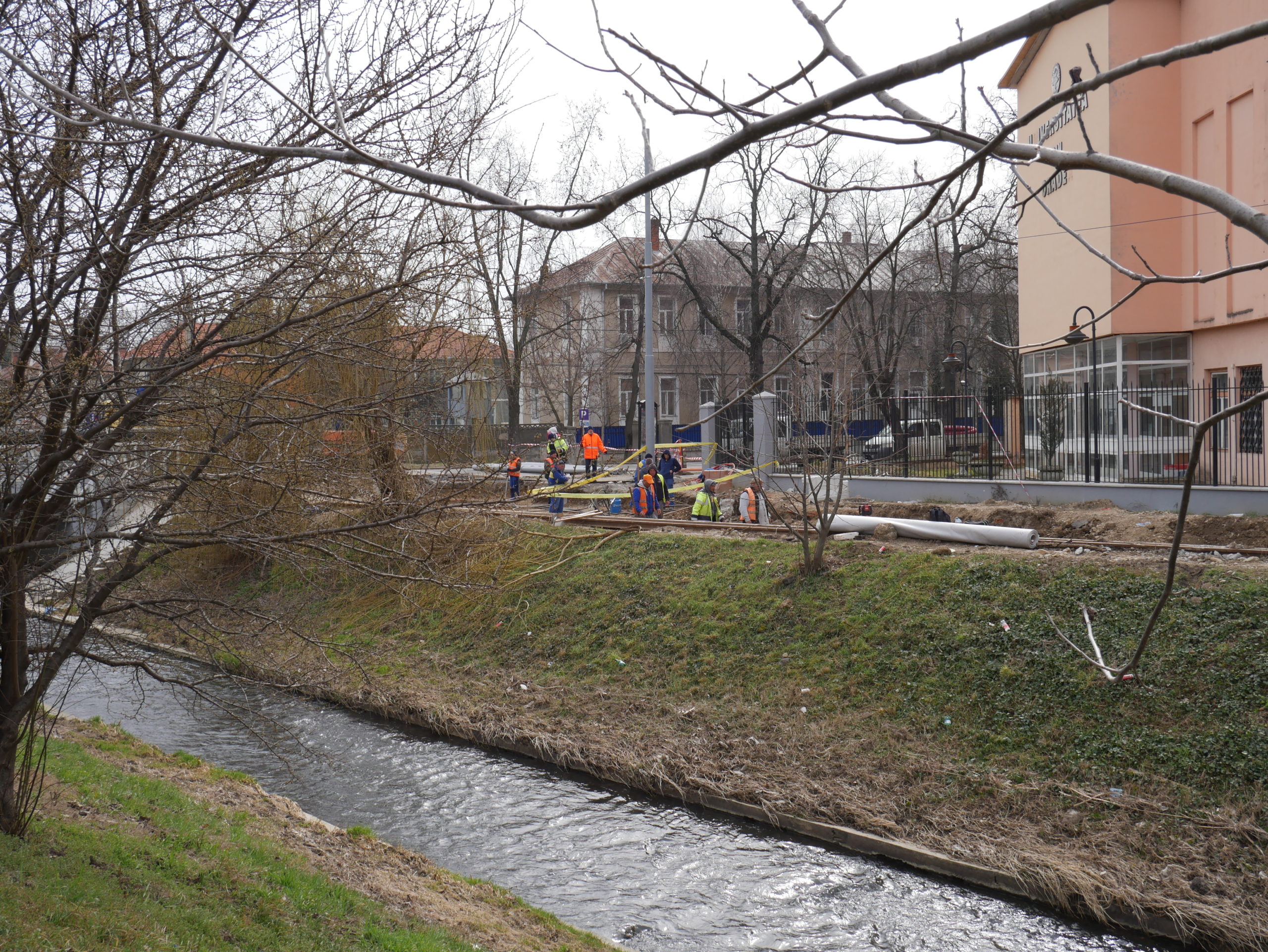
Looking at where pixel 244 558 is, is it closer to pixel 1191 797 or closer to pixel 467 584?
pixel 467 584

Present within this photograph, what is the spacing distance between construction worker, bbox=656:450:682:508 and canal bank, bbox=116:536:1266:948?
16.6 ft

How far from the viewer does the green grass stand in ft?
18.6

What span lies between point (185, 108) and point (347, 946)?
5.69 meters

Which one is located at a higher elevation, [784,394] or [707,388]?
[707,388]

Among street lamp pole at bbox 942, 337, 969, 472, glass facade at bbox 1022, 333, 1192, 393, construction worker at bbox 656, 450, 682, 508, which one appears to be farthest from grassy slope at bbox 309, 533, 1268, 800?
glass facade at bbox 1022, 333, 1192, 393

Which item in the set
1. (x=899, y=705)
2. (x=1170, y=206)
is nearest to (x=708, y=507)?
(x=899, y=705)

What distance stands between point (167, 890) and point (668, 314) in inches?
1712

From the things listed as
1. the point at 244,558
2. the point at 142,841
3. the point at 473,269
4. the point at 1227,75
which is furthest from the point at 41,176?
the point at 1227,75

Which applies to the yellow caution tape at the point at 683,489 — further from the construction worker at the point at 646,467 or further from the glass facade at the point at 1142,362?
the glass facade at the point at 1142,362

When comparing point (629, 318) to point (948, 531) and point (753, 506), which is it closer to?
point (753, 506)

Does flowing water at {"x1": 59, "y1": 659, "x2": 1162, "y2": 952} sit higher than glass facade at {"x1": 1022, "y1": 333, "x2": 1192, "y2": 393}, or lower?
lower

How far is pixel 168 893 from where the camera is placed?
6.65 meters

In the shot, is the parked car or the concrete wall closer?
the concrete wall

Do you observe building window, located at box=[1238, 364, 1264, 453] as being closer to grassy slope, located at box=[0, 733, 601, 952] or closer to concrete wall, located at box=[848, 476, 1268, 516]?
concrete wall, located at box=[848, 476, 1268, 516]
